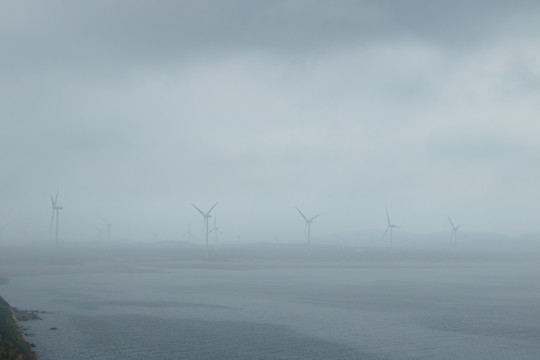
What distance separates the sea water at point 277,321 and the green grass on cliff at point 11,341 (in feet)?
3.18

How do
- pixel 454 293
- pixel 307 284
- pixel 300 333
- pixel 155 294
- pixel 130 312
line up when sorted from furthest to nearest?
pixel 307 284, pixel 454 293, pixel 155 294, pixel 130 312, pixel 300 333

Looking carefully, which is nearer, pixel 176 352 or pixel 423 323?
pixel 176 352

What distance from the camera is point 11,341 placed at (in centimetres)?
2547

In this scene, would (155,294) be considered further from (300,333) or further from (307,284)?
(300,333)

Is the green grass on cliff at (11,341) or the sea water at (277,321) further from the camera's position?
the sea water at (277,321)

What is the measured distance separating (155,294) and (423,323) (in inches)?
1047

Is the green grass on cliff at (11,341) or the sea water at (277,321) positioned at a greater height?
the green grass on cliff at (11,341)

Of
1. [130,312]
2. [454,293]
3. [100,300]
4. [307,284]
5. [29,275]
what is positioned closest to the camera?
[130,312]

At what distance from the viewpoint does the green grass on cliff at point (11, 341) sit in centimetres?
2221

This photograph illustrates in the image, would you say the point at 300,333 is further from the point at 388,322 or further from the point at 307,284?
the point at 307,284

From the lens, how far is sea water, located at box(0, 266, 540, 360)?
2873 cm

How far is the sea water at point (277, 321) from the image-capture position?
28.7 m

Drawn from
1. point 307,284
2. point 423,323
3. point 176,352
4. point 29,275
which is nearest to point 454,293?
point 307,284

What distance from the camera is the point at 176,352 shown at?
28.0 m
